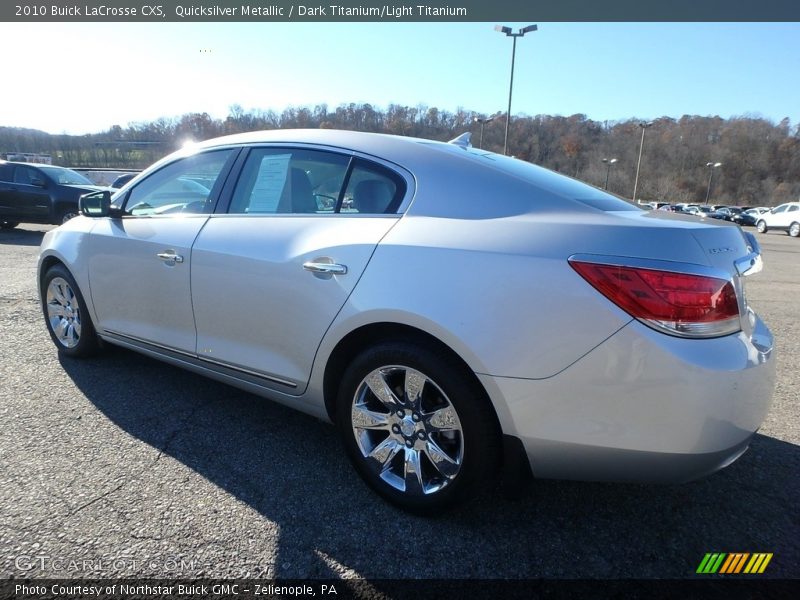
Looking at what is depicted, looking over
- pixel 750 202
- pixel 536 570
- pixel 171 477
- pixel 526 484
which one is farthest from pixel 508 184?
pixel 750 202

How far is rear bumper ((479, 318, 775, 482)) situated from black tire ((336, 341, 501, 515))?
0.12 m

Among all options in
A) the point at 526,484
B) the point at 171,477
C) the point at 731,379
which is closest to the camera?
the point at 731,379

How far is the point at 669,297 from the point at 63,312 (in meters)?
4.15

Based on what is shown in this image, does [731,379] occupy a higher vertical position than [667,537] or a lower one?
higher

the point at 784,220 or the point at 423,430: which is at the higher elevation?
the point at 423,430

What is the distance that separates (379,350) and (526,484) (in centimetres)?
80

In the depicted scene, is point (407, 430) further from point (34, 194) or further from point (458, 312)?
point (34, 194)

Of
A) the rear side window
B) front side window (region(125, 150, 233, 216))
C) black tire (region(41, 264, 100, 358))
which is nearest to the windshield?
black tire (region(41, 264, 100, 358))

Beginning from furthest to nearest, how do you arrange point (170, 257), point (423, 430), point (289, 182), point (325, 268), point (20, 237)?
1. point (20, 237)
2. point (170, 257)
3. point (289, 182)
4. point (325, 268)
5. point (423, 430)

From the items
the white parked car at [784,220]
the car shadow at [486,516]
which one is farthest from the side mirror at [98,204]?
the white parked car at [784,220]

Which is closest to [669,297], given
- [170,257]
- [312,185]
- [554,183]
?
[554,183]

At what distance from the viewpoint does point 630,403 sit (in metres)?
1.68

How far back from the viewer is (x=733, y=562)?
6.35 feet

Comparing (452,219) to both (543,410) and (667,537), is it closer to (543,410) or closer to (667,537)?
(543,410)
